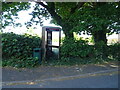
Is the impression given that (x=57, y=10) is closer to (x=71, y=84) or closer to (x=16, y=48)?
(x=16, y=48)

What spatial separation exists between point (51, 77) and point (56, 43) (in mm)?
3516

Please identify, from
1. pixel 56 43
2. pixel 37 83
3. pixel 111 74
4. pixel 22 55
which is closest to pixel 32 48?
pixel 22 55

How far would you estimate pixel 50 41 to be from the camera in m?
9.39

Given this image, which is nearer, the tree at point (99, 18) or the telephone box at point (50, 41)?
the tree at point (99, 18)

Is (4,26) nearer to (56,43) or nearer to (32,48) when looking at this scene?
(32,48)

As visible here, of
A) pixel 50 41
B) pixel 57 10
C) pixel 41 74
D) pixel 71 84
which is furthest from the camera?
pixel 57 10

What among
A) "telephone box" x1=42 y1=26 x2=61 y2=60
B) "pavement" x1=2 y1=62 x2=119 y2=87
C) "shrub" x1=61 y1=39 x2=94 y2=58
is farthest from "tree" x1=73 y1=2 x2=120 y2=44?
"pavement" x1=2 y1=62 x2=119 y2=87

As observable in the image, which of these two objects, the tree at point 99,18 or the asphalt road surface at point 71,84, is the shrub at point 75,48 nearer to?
the tree at point 99,18

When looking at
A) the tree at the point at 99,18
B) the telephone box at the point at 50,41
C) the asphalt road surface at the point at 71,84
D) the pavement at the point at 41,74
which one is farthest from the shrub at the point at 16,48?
the tree at the point at 99,18

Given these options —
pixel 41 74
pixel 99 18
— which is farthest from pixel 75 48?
pixel 41 74

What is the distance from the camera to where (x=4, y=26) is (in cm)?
1048

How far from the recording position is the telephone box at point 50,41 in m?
8.84

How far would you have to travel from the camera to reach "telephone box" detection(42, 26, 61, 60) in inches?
348

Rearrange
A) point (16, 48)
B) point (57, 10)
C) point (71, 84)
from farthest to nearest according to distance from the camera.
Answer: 1. point (57, 10)
2. point (16, 48)
3. point (71, 84)
